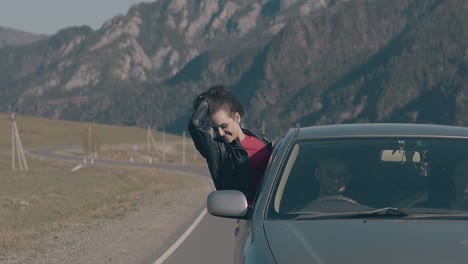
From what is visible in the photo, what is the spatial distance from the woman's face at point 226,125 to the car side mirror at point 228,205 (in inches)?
37.8

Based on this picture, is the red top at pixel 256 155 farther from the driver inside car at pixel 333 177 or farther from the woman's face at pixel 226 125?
the driver inside car at pixel 333 177

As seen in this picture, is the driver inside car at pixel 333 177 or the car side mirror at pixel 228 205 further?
the driver inside car at pixel 333 177

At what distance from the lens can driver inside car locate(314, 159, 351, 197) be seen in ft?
21.0

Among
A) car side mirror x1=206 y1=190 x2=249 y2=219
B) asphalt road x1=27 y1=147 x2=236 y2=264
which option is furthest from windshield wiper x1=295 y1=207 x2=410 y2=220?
asphalt road x1=27 y1=147 x2=236 y2=264

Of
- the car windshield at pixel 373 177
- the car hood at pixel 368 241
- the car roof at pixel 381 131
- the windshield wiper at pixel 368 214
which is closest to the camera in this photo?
the car hood at pixel 368 241

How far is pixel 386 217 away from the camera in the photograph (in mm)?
5684

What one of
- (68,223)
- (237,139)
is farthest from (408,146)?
(68,223)

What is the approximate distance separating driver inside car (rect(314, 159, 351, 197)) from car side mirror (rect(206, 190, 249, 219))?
1.90 feet

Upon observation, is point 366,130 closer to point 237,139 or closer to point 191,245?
point 237,139

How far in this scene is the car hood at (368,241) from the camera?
16.3ft

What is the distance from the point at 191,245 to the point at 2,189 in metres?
25.7

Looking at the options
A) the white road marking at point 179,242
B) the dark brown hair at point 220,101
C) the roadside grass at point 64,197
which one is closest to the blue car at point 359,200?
the dark brown hair at point 220,101

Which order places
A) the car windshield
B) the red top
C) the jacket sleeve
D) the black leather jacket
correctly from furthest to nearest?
the red top
the black leather jacket
the jacket sleeve
the car windshield

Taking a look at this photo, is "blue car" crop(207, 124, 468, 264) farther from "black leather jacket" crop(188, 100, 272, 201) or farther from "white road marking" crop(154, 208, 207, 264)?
"white road marking" crop(154, 208, 207, 264)
